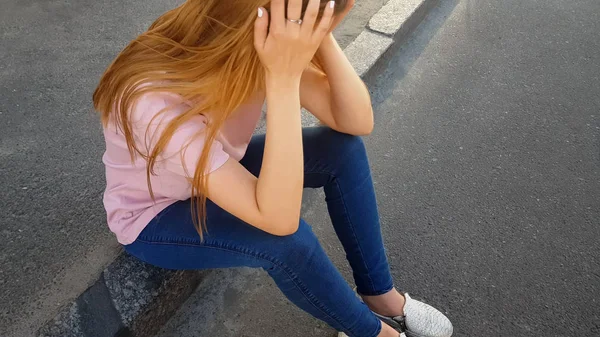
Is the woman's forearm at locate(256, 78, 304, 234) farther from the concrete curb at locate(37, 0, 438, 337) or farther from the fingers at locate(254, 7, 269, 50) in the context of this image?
the concrete curb at locate(37, 0, 438, 337)

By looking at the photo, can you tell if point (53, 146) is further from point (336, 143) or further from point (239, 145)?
point (336, 143)

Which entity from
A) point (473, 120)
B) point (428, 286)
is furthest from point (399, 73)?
point (428, 286)

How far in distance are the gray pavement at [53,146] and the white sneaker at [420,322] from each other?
3.28 ft

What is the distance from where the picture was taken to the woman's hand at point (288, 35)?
1.35 metres

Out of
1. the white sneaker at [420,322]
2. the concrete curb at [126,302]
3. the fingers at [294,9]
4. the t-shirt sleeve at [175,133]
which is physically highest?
the fingers at [294,9]

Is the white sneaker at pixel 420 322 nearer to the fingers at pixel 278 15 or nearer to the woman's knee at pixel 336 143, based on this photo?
the woman's knee at pixel 336 143

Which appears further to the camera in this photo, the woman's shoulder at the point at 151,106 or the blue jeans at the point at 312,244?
the blue jeans at the point at 312,244

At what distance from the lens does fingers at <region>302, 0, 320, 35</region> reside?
1.34 m

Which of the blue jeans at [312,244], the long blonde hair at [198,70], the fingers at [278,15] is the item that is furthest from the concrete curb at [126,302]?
the fingers at [278,15]

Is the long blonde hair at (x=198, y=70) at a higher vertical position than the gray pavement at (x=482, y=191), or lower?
higher

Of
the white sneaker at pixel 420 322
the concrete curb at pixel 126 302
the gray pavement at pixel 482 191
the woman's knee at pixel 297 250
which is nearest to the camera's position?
the woman's knee at pixel 297 250

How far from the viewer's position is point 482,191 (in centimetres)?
272

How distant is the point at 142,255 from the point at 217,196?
16.1 inches

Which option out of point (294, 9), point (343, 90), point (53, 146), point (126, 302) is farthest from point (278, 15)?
point (53, 146)
